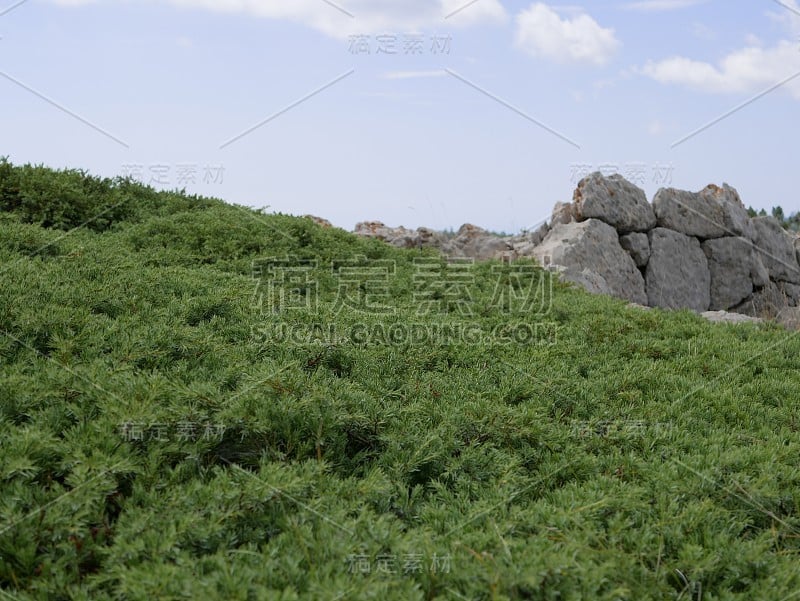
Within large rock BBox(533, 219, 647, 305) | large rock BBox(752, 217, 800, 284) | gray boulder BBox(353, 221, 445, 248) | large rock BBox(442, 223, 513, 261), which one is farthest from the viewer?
large rock BBox(752, 217, 800, 284)

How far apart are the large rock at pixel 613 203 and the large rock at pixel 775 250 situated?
4223mm

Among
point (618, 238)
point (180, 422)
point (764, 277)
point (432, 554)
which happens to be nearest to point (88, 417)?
point (180, 422)

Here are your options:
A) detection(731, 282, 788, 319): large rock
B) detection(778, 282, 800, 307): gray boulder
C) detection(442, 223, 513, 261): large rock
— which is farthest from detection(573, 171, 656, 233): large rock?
detection(778, 282, 800, 307): gray boulder

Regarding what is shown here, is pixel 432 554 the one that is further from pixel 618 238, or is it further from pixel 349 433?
pixel 618 238

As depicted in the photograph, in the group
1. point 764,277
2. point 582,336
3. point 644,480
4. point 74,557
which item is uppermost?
point 764,277

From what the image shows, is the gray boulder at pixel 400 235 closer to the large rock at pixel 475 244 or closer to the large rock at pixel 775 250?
the large rock at pixel 475 244

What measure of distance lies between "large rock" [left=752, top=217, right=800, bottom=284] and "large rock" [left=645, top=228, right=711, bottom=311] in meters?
2.35

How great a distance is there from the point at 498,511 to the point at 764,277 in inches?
582

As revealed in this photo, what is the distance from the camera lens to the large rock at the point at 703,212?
47.2 feet

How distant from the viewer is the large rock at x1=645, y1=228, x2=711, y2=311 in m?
13.8

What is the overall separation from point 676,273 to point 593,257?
3012mm

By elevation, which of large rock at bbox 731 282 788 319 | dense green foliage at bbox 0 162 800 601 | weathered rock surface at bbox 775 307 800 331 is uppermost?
large rock at bbox 731 282 788 319

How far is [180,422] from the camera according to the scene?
151 inches

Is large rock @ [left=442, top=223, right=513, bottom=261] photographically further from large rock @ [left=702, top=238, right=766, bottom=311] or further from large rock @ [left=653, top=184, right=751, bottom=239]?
large rock @ [left=702, top=238, right=766, bottom=311]
